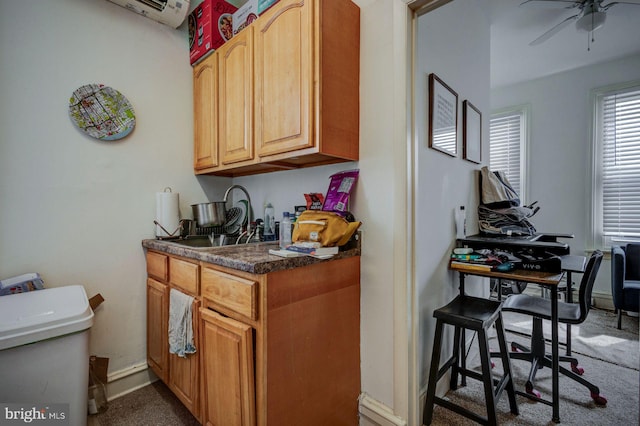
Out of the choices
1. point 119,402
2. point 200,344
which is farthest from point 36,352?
point 119,402

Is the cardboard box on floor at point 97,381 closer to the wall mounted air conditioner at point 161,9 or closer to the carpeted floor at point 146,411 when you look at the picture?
the carpeted floor at point 146,411

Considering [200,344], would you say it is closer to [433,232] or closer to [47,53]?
[433,232]

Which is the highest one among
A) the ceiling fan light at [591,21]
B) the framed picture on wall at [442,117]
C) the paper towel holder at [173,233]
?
the ceiling fan light at [591,21]

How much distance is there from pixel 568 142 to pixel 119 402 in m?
5.34

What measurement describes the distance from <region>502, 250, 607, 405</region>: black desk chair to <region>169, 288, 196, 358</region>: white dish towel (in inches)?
75.2

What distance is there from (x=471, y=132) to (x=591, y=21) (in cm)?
149

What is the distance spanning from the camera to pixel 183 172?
7.19 feet

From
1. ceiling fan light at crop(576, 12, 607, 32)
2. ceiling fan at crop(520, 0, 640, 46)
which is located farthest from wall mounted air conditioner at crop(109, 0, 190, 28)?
ceiling fan light at crop(576, 12, 607, 32)

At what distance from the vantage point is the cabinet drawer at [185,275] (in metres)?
1.46

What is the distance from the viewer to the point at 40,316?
1158mm

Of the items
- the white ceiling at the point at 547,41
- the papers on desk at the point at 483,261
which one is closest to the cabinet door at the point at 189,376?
the papers on desk at the point at 483,261

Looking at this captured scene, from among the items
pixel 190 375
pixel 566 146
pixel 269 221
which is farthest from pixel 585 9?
pixel 190 375

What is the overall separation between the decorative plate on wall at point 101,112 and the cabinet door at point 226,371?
1.32 metres

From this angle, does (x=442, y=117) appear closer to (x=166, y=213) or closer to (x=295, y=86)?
(x=295, y=86)
